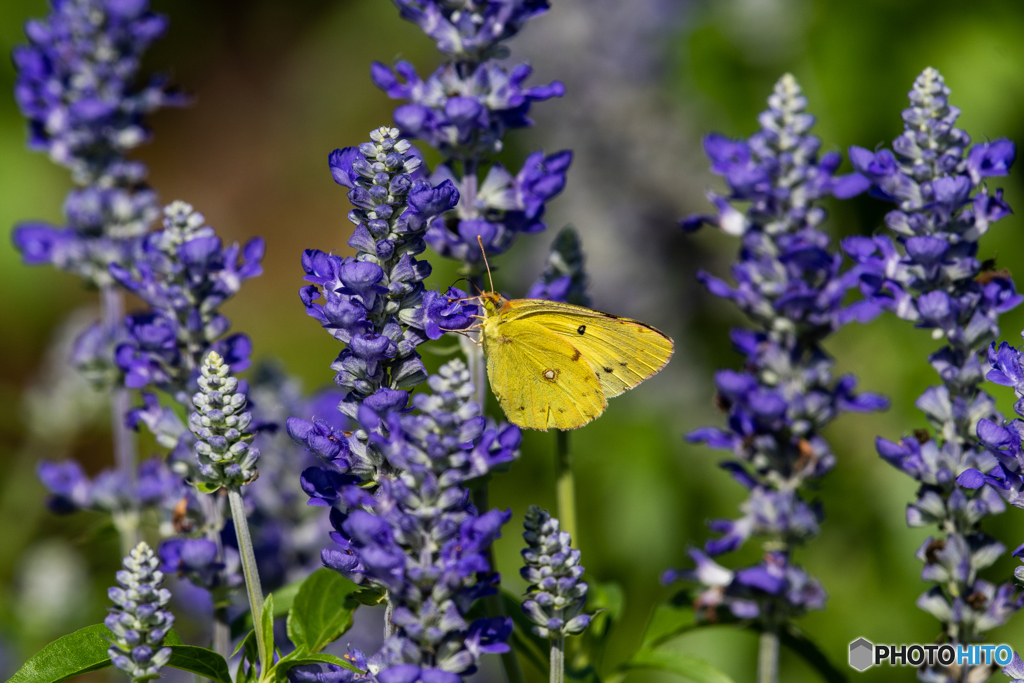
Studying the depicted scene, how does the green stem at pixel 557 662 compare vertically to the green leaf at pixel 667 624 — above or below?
below

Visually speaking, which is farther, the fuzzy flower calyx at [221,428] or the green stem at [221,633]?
the green stem at [221,633]

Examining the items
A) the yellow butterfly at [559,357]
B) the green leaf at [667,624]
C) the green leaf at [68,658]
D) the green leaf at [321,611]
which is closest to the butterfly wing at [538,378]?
the yellow butterfly at [559,357]

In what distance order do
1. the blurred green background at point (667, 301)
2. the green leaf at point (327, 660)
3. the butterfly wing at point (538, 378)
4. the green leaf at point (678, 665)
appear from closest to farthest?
the green leaf at point (327, 660) < the green leaf at point (678, 665) < the butterfly wing at point (538, 378) < the blurred green background at point (667, 301)

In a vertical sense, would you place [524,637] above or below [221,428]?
below

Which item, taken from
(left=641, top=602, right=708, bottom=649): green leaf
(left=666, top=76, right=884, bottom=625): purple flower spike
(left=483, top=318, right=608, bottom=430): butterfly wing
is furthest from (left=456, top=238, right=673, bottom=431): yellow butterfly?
(left=641, top=602, right=708, bottom=649): green leaf

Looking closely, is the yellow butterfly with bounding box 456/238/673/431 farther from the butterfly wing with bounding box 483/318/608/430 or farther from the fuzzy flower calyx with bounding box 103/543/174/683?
the fuzzy flower calyx with bounding box 103/543/174/683

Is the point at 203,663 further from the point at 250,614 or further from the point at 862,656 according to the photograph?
the point at 862,656

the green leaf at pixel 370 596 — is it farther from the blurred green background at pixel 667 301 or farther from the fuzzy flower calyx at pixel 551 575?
the blurred green background at pixel 667 301

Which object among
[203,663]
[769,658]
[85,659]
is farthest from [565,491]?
[85,659]
